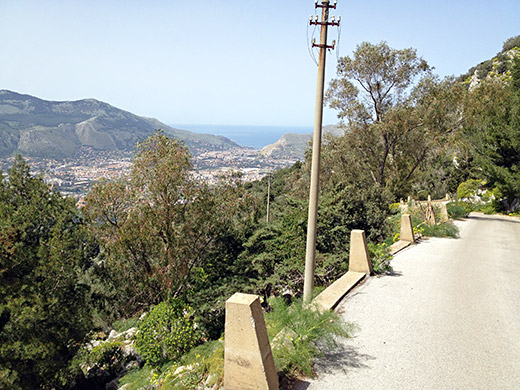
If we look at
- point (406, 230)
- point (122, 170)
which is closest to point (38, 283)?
point (122, 170)

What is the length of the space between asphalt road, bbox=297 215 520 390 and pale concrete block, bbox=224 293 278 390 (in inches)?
31.6

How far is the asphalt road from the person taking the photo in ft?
14.0

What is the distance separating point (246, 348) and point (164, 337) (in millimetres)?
5534

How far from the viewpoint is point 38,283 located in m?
9.70

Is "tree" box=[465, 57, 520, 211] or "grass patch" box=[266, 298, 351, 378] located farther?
"tree" box=[465, 57, 520, 211]

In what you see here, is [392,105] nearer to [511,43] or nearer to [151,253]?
[151,253]

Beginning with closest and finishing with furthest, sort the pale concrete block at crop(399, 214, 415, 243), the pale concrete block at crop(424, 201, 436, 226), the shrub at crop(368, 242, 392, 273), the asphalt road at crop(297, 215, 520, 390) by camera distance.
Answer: the asphalt road at crop(297, 215, 520, 390), the shrub at crop(368, 242, 392, 273), the pale concrete block at crop(399, 214, 415, 243), the pale concrete block at crop(424, 201, 436, 226)

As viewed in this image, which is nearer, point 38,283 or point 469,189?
point 38,283

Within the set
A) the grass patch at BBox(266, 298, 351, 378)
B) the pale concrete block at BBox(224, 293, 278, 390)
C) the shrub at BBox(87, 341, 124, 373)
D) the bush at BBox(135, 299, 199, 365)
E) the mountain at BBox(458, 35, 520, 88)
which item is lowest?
the shrub at BBox(87, 341, 124, 373)

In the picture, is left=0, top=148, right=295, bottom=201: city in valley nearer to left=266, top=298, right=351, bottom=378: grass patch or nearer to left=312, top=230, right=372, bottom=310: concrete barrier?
left=312, top=230, right=372, bottom=310: concrete barrier

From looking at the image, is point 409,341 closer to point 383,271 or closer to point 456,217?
point 383,271

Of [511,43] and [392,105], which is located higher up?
[511,43]

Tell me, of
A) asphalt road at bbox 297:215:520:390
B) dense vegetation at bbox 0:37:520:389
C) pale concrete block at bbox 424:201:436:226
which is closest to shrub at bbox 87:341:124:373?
dense vegetation at bbox 0:37:520:389

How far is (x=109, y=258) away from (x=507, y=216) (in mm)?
25027
